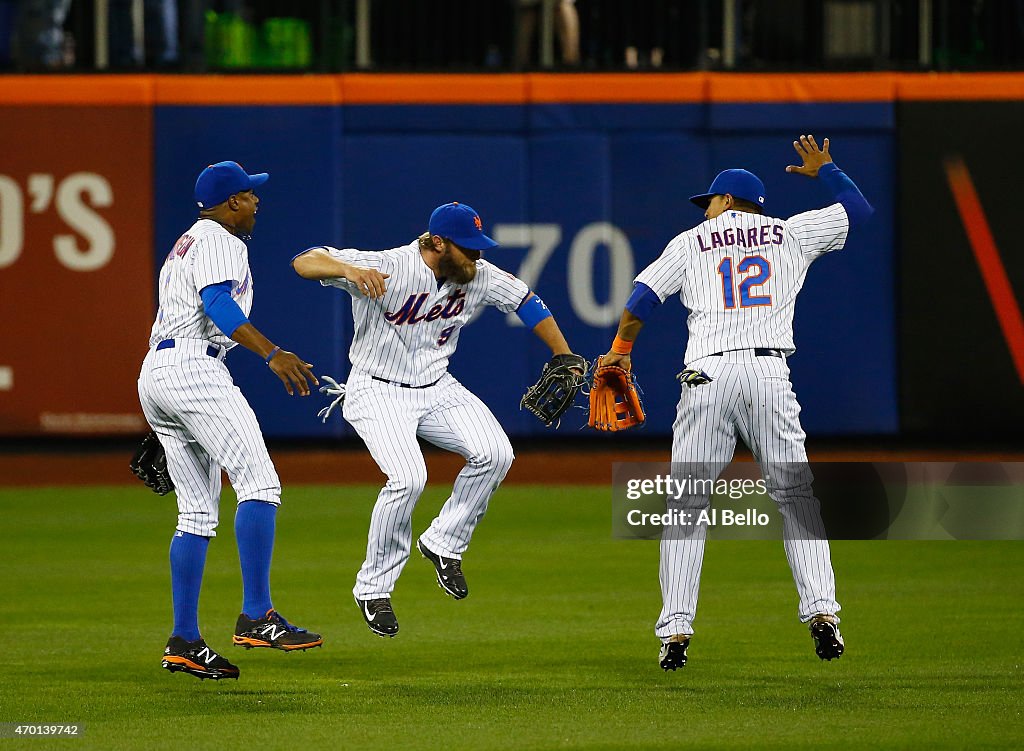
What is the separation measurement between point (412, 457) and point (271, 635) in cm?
95

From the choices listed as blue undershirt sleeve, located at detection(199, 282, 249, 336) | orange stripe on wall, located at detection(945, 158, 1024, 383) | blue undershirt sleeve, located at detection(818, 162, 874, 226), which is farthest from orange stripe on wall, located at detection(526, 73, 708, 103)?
blue undershirt sleeve, located at detection(199, 282, 249, 336)

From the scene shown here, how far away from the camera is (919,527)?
37.1 feet

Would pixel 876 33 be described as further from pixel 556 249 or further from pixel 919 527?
pixel 919 527

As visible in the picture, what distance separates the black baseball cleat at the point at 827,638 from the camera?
6484 mm

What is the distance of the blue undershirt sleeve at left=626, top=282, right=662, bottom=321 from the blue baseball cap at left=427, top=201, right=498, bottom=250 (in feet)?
2.03

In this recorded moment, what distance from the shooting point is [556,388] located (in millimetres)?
7254

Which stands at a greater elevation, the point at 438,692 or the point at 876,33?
the point at 876,33

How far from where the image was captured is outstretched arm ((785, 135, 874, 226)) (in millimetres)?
6945

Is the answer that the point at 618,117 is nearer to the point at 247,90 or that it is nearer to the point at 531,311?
the point at 247,90

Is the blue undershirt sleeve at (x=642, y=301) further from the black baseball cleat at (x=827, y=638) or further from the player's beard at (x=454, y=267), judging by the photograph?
the black baseball cleat at (x=827, y=638)

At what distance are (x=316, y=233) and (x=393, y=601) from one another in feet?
21.4

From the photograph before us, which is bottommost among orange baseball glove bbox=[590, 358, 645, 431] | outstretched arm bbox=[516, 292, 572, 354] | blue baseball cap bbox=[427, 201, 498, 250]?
orange baseball glove bbox=[590, 358, 645, 431]

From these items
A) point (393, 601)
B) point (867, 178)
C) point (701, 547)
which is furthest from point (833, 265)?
point (701, 547)

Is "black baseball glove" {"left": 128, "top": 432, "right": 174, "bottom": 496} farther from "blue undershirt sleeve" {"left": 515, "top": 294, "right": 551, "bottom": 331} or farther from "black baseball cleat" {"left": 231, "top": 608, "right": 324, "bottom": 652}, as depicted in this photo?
"blue undershirt sleeve" {"left": 515, "top": 294, "right": 551, "bottom": 331}
